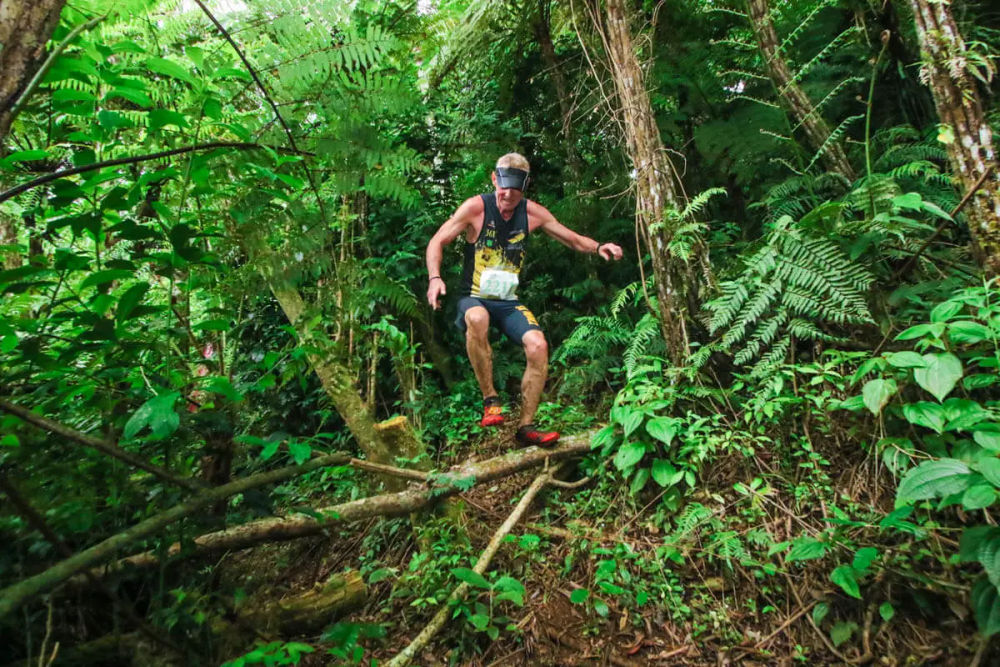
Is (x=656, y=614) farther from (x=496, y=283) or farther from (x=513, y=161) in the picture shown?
(x=513, y=161)

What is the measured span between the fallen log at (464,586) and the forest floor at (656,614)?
0.10 meters

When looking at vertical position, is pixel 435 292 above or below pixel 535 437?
above

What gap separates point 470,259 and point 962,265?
3099 mm

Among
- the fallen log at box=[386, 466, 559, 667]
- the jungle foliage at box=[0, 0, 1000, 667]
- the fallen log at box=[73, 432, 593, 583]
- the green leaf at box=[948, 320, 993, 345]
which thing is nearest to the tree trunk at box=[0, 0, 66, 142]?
the jungle foliage at box=[0, 0, 1000, 667]

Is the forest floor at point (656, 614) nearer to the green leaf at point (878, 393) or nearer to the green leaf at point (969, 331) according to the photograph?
the green leaf at point (878, 393)

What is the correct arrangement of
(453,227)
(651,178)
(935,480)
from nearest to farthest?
1. (935,480)
2. (651,178)
3. (453,227)

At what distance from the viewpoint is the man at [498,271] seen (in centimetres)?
336

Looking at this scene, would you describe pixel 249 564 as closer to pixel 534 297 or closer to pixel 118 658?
pixel 118 658

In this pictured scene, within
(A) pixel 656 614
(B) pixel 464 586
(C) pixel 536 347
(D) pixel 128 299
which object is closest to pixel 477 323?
(C) pixel 536 347

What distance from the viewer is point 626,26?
9.71 feet

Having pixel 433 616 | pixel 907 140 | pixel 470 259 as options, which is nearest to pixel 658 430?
pixel 433 616

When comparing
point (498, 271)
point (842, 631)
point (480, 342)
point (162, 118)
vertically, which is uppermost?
point (162, 118)

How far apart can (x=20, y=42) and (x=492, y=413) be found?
2.88 m

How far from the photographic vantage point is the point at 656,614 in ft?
7.01
